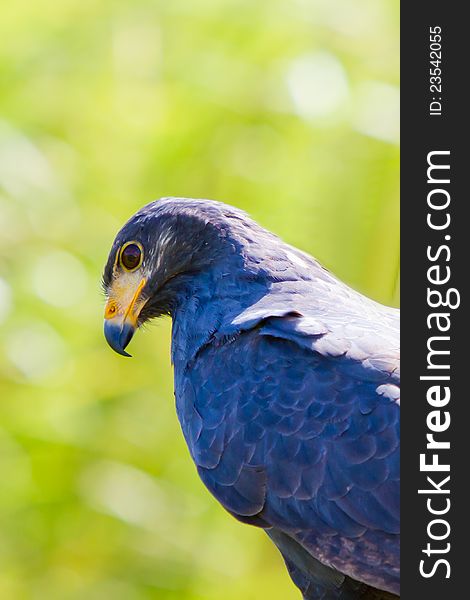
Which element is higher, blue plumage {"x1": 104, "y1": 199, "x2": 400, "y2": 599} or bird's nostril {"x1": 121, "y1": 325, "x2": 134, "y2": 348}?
bird's nostril {"x1": 121, "y1": 325, "x2": 134, "y2": 348}

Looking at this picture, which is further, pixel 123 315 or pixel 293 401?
pixel 123 315

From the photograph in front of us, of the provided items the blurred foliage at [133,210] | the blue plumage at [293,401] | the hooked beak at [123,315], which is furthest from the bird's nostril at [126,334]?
the blurred foliage at [133,210]

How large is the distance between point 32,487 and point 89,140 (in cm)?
200

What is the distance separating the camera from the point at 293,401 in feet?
11.8

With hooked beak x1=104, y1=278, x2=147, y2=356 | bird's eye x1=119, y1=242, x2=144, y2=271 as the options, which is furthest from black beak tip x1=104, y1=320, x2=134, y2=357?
bird's eye x1=119, y1=242, x2=144, y2=271

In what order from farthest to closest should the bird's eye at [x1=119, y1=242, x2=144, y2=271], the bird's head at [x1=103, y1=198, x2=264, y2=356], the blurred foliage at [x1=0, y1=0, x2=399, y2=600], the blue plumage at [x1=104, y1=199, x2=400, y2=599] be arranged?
the blurred foliage at [x1=0, y1=0, x2=399, y2=600] < the bird's eye at [x1=119, y1=242, x2=144, y2=271] < the bird's head at [x1=103, y1=198, x2=264, y2=356] < the blue plumage at [x1=104, y1=199, x2=400, y2=599]

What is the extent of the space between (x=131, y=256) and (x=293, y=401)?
1024mm

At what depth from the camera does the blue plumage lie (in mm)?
3455

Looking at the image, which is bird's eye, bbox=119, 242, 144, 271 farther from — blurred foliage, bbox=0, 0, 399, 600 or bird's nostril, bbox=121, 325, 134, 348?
blurred foliage, bbox=0, 0, 399, 600

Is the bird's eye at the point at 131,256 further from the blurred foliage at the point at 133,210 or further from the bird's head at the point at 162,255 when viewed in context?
the blurred foliage at the point at 133,210

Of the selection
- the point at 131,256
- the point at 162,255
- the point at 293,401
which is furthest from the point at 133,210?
the point at 293,401

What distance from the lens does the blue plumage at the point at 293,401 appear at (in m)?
3.46

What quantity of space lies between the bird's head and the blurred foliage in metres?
1.81

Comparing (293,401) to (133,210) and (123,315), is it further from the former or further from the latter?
(133,210)
